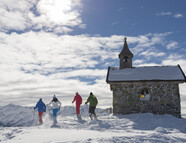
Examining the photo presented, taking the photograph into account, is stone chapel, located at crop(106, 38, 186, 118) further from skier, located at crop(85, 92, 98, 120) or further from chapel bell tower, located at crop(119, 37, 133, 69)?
skier, located at crop(85, 92, 98, 120)

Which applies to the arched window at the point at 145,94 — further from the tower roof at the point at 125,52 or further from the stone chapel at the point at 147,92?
the tower roof at the point at 125,52

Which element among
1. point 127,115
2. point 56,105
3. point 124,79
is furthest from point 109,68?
point 56,105

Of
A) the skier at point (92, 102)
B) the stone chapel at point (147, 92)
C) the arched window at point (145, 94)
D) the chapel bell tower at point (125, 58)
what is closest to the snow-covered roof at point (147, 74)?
the stone chapel at point (147, 92)

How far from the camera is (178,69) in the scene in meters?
17.9

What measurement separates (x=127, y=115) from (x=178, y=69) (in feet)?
23.3

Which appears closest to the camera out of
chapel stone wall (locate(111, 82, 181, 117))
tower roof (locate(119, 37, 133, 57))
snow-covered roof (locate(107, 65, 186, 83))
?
chapel stone wall (locate(111, 82, 181, 117))

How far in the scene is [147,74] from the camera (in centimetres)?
1734

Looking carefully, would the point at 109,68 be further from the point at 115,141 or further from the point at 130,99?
the point at 115,141

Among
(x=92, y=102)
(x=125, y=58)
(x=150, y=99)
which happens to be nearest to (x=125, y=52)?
(x=125, y=58)

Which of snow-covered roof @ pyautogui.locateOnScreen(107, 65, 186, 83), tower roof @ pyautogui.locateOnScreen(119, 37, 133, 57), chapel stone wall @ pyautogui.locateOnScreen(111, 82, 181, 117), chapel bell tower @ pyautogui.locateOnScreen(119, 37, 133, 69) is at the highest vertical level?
tower roof @ pyautogui.locateOnScreen(119, 37, 133, 57)

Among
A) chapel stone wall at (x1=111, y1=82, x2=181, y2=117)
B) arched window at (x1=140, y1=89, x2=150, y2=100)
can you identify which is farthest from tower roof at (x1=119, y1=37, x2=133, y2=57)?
arched window at (x1=140, y1=89, x2=150, y2=100)

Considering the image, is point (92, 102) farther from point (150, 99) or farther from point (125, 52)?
point (125, 52)

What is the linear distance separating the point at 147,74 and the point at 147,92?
190 centimetres

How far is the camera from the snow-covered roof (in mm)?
16436
